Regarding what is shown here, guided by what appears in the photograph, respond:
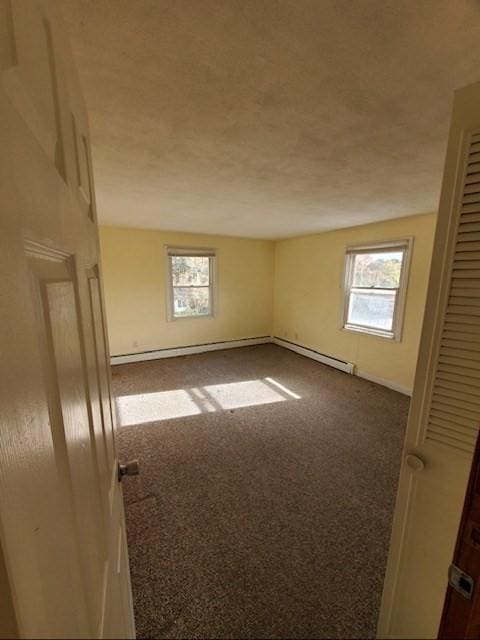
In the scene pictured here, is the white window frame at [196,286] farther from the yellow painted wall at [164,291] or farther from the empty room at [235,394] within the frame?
the empty room at [235,394]

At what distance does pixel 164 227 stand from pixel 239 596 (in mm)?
4173

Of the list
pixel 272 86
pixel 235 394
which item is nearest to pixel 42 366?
pixel 272 86

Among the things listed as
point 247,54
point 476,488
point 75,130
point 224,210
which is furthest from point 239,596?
point 224,210

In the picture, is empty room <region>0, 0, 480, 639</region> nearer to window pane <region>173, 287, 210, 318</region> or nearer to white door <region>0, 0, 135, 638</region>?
white door <region>0, 0, 135, 638</region>

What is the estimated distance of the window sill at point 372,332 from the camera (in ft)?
11.6

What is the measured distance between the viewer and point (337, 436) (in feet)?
8.43

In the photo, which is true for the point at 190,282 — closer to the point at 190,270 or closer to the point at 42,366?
the point at 190,270

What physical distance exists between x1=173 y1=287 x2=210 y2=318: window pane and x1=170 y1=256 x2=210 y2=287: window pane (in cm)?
13

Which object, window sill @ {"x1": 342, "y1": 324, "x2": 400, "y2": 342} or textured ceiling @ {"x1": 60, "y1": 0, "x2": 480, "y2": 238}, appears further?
window sill @ {"x1": 342, "y1": 324, "x2": 400, "y2": 342}

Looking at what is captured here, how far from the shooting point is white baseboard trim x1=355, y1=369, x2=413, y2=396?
11.2ft

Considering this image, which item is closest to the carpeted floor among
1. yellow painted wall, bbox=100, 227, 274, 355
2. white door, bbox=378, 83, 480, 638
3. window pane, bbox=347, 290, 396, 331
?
white door, bbox=378, 83, 480, 638

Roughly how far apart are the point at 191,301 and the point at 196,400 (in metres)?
2.18

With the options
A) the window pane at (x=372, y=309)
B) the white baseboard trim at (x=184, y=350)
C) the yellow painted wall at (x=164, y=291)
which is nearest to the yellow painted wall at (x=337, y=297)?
the window pane at (x=372, y=309)

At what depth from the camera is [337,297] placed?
4.23 metres
